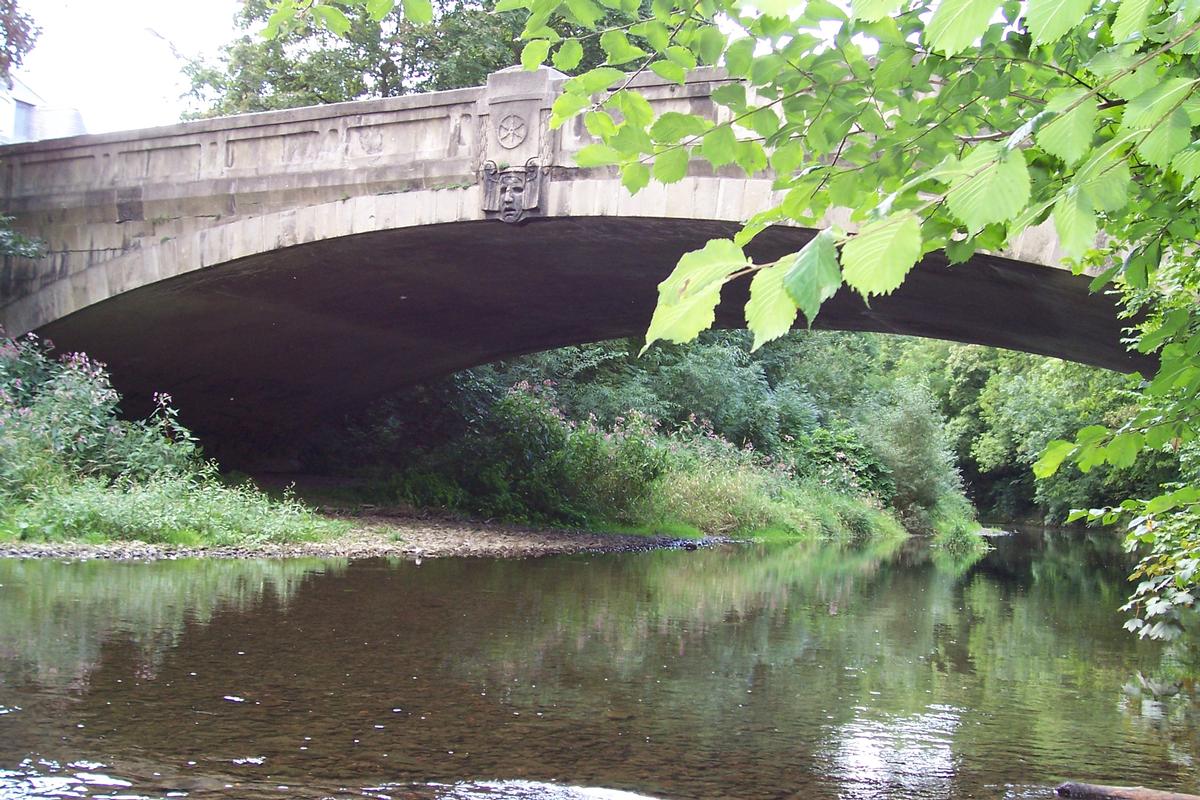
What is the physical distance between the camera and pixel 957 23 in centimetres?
117

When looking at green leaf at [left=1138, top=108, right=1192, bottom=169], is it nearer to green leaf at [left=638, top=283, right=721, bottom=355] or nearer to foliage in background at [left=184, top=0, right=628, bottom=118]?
green leaf at [left=638, top=283, right=721, bottom=355]

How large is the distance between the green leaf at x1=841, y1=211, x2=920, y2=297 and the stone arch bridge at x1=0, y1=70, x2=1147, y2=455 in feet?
23.7

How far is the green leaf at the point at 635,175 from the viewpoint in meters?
2.28

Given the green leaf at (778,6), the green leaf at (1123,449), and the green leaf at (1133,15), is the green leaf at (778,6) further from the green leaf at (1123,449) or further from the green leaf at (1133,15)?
the green leaf at (1123,449)

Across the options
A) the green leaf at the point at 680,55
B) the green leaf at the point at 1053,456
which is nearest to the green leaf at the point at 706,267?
the green leaf at the point at 680,55

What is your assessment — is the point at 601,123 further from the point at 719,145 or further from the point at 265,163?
the point at 265,163

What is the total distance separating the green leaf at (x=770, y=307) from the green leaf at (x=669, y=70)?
108 cm

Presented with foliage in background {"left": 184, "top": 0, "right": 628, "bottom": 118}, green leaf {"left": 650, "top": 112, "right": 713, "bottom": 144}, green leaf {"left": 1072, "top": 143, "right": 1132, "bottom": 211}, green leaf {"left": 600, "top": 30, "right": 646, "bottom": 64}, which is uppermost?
foliage in background {"left": 184, "top": 0, "right": 628, "bottom": 118}

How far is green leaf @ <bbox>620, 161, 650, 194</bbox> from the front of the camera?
2.28 m

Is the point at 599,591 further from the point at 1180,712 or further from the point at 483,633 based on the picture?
the point at 1180,712

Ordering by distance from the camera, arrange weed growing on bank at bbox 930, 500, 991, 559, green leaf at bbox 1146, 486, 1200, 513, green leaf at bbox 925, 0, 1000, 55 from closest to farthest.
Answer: green leaf at bbox 925, 0, 1000, 55 < green leaf at bbox 1146, 486, 1200, 513 < weed growing on bank at bbox 930, 500, 991, 559

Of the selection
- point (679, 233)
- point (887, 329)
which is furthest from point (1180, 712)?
point (887, 329)

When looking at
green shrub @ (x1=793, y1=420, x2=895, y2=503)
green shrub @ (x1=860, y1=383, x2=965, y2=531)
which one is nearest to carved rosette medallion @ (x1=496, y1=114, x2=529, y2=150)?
green shrub @ (x1=793, y1=420, x2=895, y2=503)

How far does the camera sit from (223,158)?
11.7m
